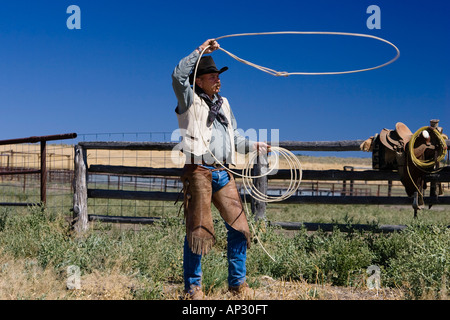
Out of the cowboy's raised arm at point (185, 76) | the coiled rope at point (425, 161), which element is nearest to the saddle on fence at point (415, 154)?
the coiled rope at point (425, 161)

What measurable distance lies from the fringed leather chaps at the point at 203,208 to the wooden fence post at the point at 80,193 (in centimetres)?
387

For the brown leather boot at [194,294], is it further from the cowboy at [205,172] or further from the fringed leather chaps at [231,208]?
the fringed leather chaps at [231,208]

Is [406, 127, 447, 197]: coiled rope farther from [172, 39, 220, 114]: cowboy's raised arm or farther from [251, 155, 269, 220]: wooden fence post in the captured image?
[172, 39, 220, 114]: cowboy's raised arm

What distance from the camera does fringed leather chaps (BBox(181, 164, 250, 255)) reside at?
159 inches

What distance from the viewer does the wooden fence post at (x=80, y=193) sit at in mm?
7486

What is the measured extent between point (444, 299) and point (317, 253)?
1739mm

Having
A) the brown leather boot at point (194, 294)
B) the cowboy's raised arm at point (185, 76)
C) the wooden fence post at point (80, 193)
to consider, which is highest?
the cowboy's raised arm at point (185, 76)

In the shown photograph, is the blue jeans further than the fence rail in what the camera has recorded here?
No

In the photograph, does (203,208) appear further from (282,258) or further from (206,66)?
(282,258)

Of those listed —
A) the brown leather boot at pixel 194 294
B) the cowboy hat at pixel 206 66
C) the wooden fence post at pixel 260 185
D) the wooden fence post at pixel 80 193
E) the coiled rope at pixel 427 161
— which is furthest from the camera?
the wooden fence post at pixel 80 193

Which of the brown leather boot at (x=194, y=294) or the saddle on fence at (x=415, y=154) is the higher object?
the saddle on fence at (x=415, y=154)

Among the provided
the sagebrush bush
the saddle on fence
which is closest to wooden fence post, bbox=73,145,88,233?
the sagebrush bush

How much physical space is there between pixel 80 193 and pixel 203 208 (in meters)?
4.12
